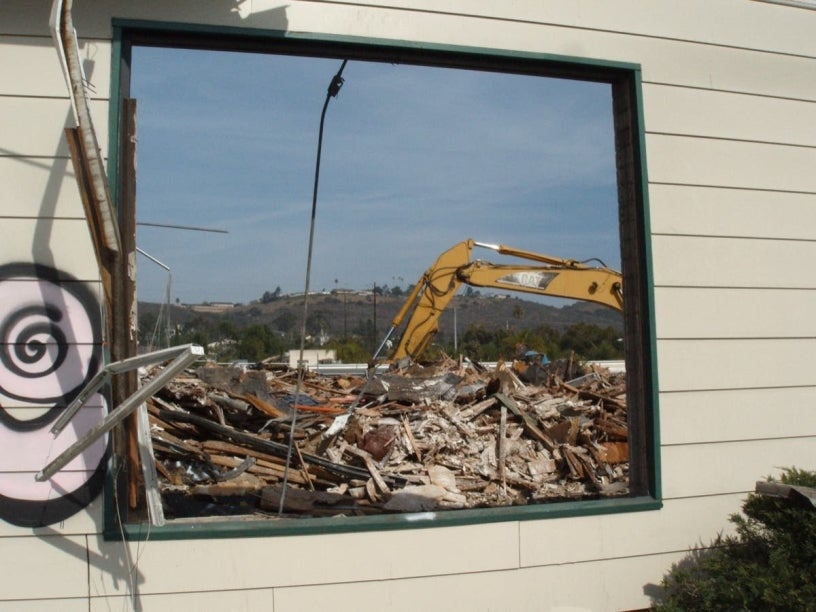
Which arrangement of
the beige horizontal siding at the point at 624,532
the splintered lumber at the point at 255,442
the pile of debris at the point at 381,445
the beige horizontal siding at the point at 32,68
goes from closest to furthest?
the beige horizontal siding at the point at 32,68 → the beige horizontal siding at the point at 624,532 → the pile of debris at the point at 381,445 → the splintered lumber at the point at 255,442

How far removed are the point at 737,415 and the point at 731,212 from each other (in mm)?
1244

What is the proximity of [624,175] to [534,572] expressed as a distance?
94.7 inches

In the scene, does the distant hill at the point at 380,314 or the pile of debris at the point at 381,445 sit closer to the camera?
the pile of debris at the point at 381,445

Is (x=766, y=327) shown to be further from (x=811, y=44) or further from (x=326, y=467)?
(x=326, y=467)

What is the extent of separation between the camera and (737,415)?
195 inches

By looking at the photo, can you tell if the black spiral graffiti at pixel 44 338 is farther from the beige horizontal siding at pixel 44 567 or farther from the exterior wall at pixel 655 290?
the beige horizontal siding at pixel 44 567

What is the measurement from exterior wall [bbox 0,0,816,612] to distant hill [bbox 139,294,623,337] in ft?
28.5

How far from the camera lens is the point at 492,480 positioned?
9273 mm

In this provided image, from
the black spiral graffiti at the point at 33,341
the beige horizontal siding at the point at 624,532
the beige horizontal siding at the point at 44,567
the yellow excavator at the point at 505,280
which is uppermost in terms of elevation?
the yellow excavator at the point at 505,280

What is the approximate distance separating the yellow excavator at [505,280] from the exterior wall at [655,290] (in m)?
8.88

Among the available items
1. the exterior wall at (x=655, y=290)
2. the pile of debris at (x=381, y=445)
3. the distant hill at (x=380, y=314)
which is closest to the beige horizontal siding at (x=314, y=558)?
the exterior wall at (x=655, y=290)

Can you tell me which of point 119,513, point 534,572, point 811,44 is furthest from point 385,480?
point 811,44

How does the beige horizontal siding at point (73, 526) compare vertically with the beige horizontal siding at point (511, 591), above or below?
above

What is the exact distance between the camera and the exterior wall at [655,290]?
405 centimetres
